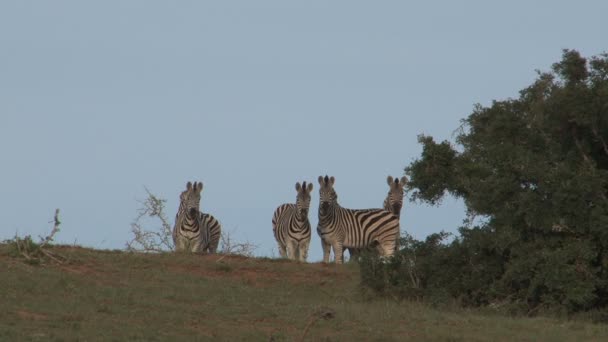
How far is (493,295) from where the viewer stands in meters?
18.9

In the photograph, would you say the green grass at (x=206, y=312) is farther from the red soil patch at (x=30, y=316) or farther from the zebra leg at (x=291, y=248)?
the zebra leg at (x=291, y=248)

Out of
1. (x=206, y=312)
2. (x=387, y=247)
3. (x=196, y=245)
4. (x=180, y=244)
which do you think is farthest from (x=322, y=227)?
(x=206, y=312)

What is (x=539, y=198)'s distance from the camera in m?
17.9

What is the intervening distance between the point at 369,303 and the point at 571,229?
348 centimetres

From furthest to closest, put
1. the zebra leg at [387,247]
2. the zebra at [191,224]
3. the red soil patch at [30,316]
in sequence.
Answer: the zebra leg at [387,247], the zebra at [191,224], the red soil patch at [30,316]

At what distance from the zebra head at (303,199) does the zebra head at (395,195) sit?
3218 millimetres

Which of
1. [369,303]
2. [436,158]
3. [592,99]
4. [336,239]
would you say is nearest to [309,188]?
[336,239]

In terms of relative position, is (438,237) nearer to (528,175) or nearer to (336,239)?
(528,175)

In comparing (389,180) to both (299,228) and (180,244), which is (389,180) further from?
(180,244)

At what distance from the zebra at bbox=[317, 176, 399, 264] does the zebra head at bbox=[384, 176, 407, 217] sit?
1418mm

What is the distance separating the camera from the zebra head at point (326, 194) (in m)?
26.0

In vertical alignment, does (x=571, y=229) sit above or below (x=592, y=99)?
below

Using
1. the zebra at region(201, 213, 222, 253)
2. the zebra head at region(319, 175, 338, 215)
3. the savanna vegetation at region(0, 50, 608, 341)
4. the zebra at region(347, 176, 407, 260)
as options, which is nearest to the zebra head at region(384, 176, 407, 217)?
the zebra at region(347, 176, 407, 260)

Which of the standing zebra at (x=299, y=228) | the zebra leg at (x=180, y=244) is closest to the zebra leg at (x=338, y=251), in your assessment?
the standing zebra at (x=299, y=228)
